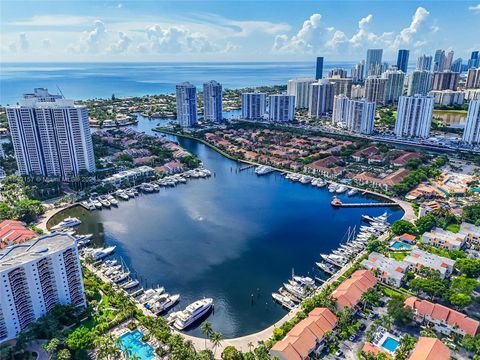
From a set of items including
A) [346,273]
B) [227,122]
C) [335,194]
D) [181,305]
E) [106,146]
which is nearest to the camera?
[181,305]

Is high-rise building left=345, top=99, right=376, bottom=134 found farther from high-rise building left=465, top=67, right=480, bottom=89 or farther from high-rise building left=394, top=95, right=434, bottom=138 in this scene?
high-rise building left=465, top=67, right=480, bottom=89

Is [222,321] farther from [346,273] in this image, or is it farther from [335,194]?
[335,194]

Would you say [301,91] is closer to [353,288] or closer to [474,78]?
[474,78]

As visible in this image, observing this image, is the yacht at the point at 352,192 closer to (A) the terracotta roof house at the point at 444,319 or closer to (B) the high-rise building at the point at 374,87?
(A) the terracotta roof house at the point at 444,319

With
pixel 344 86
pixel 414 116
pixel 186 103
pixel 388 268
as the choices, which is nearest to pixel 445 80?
pixel 344 86

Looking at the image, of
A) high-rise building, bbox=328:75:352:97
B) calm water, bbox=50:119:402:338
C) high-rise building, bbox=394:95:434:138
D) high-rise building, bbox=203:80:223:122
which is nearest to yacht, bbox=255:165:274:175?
calm water, bbox=50:119:402:338

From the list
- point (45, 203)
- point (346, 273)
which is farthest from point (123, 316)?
point (45, 203)
